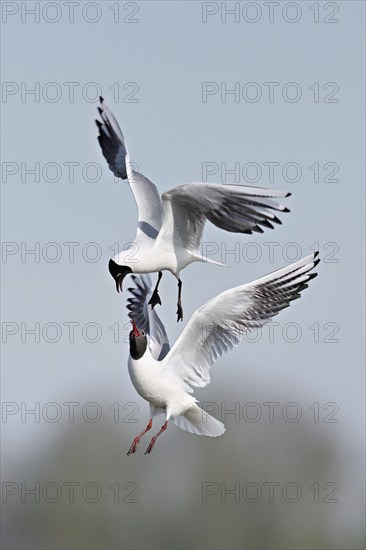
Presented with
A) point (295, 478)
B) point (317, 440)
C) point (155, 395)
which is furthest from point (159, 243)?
point (317, 440)

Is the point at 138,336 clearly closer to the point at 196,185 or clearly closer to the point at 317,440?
the point at 196,185

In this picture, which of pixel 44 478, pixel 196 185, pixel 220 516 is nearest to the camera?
pixel 196 185

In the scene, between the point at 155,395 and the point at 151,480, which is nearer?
the point at 155,395

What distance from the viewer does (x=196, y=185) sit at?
924 cm

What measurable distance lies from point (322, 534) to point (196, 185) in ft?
78.6

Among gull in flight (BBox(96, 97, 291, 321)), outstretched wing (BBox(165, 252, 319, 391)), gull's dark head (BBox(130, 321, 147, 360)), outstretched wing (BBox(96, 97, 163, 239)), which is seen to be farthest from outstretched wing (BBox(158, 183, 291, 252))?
gull's dark head (BBox(130, 321, 147, 360))

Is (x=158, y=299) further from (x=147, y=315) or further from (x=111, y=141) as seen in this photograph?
(x=111, y=141)

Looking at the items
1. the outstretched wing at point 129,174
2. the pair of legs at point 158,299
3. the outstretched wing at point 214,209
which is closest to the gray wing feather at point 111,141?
the outstretched wing at point 129,174

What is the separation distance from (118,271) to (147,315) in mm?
1468

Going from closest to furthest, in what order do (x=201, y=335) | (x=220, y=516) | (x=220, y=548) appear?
(x=201, y=335) → (x=220, y=548) → (x=220, y=516)

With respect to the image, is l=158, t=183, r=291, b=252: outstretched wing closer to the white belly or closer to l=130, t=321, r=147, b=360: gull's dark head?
l=130, t=321, r=147, b=360: gull's dark head

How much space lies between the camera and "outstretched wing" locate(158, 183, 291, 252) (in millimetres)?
8875

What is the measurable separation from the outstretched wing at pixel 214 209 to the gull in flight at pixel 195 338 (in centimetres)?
53

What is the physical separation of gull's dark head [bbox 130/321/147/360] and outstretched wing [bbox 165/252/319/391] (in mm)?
259
